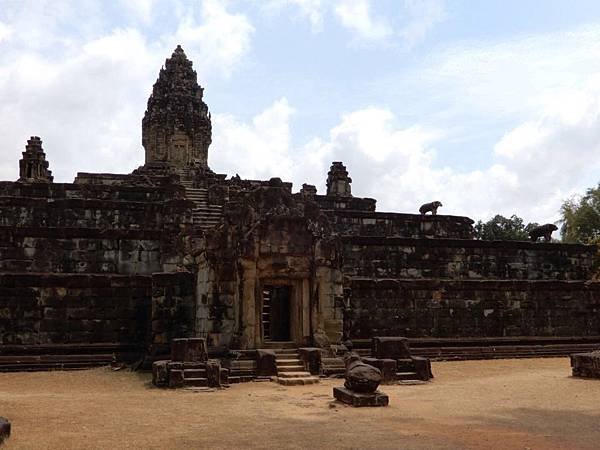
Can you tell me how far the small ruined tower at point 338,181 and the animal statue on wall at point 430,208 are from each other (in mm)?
4682

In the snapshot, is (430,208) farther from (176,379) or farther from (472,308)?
(176,379)

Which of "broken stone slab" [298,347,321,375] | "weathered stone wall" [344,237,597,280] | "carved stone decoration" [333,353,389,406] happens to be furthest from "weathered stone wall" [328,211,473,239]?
"carved stone decoration" [333,353,389,406]

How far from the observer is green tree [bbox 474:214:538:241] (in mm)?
61219

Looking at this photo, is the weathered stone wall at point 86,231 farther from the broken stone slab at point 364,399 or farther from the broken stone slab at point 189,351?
the broken stone slab at point 364,399

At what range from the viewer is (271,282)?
16062 millimetres

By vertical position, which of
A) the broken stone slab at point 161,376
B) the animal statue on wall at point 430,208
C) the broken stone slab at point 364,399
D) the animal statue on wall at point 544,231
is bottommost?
the broken stone slab at point 364,399

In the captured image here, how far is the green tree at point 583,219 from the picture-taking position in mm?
35625

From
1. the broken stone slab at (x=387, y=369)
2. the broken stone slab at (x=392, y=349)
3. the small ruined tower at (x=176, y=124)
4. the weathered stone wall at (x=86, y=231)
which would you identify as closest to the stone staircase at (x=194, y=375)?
the broken stone slab at (x=387, y=369)

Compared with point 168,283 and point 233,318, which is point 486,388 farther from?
point 168,283

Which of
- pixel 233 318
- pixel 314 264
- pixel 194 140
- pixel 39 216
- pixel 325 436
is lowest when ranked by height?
pixel 325 436

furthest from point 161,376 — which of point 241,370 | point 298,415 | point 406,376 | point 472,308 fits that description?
point 472,308

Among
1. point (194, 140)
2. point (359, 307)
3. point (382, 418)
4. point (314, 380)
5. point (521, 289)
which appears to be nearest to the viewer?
point (382, 418)

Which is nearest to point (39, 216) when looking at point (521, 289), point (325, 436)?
point (521, 289)

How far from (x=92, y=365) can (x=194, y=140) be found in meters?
22.3
